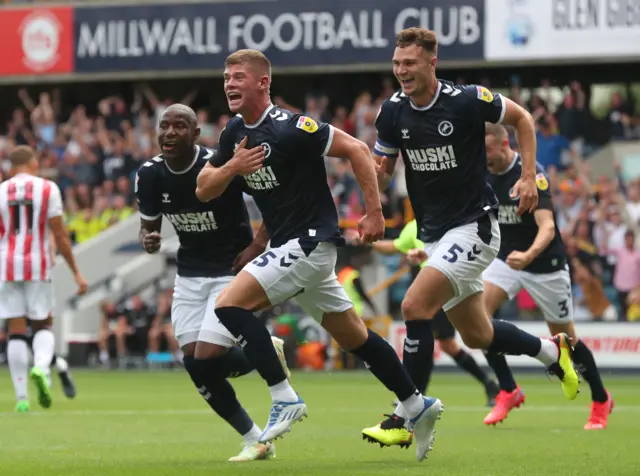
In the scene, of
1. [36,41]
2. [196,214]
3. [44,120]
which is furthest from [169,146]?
[44,120]

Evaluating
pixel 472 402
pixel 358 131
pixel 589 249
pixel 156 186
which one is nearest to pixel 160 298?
pixel 358 131

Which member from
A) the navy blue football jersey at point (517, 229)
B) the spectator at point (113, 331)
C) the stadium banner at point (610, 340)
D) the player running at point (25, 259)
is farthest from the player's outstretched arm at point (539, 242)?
the spectator at point (113, 331)

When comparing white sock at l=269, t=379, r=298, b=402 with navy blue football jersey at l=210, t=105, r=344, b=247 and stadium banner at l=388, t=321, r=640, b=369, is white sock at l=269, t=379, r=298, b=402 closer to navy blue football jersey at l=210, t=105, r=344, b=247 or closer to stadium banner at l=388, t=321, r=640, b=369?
navy blue football jersey at l=210, t=105, r=344, b=247

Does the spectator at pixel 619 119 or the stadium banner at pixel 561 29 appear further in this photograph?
the spectator at pixel 619 119

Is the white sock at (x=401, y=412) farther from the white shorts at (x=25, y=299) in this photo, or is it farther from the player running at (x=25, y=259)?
the white shorts at (x=25, y=299)

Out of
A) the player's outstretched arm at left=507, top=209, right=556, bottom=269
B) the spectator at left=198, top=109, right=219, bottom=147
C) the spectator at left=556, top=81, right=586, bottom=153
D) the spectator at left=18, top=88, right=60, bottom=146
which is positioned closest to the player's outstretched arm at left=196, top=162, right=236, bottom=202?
the player's outstretched arm at left=507, top=209, right=556, bottom=269

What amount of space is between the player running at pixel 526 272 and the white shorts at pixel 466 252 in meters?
2.22

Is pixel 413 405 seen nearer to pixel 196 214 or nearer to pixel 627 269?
pixel 196 214

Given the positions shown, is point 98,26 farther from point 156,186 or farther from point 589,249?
point 156,186

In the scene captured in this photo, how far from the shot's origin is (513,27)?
26.2 m

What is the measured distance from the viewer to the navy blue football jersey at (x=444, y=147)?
8.80 meters

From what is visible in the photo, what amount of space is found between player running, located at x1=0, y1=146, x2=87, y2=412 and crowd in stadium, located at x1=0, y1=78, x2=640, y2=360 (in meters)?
8.28

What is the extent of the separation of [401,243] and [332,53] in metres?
15.6

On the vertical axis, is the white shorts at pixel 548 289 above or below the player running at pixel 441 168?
below
